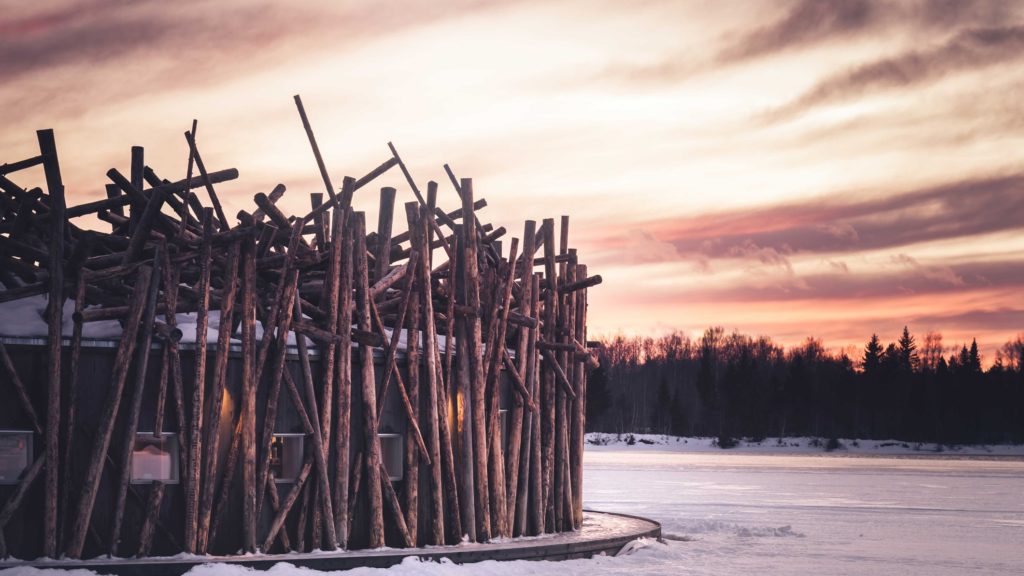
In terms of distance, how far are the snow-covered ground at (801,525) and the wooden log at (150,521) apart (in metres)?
1.32

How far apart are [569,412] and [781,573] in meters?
5.56

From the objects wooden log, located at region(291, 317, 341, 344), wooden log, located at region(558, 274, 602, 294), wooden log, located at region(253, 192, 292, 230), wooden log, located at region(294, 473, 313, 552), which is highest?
wooden log, located at region(253, 192, 292, 230)

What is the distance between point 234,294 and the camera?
57.2 feet

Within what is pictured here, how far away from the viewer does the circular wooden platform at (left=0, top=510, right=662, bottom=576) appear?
1577 cm

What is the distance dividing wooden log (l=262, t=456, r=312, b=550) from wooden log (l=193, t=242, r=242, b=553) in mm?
896

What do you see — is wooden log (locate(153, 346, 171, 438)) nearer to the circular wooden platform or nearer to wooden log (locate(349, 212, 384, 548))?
the circular wooden platform

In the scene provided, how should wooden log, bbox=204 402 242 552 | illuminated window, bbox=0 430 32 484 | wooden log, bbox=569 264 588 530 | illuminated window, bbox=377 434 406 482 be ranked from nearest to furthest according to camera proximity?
1. illuminated window, bbox=0 430 32 484
2. wooden log, bbox=204 402 242 552
3. illuminated window, bbox=377 434 406 482
4. wooden log, bbox=569 264 588 530

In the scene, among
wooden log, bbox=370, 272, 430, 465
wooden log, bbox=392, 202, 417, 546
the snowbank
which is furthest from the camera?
the snowbank

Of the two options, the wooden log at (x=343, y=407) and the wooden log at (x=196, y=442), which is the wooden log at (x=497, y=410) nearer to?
the wooden log at (x=343, y=407)

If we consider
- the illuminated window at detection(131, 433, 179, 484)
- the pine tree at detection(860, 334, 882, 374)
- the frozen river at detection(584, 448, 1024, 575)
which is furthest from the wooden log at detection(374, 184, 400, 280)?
the pine tree at detection(860, 334, 882, 374)

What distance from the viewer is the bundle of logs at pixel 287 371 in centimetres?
1678

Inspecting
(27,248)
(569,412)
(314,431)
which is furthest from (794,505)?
(27,248)

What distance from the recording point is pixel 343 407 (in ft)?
59.3

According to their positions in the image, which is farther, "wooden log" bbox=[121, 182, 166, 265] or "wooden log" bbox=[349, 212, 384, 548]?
"wooden log" bbox=[349, 212, 384, 548]
